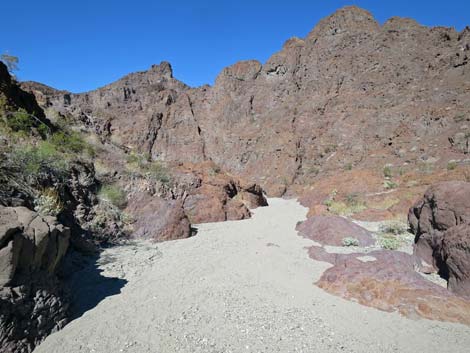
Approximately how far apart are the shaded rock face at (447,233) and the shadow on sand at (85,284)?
4.94 metres

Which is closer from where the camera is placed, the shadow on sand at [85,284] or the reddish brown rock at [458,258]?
the shadow on sand at [85,284]

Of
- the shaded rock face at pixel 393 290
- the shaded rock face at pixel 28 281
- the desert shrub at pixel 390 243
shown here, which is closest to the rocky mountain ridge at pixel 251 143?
the shaded rock face at pixel 28 281

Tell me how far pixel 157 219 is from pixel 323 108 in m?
30.3

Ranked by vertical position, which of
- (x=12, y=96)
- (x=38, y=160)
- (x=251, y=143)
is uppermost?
(x=251, y=143)

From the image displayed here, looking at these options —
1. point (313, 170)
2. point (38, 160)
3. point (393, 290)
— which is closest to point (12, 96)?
point (38, 160)

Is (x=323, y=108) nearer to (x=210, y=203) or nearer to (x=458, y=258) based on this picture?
(x=210, y=203)

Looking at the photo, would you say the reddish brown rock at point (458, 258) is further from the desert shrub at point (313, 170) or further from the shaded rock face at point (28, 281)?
the desert shrub at point (313, 170)

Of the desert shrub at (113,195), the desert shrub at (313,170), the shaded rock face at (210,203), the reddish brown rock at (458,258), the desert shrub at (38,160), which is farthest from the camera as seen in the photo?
the desert shrub at (313,170)

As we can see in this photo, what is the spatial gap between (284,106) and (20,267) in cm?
3766

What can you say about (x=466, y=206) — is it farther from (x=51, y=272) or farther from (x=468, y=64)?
(x=468, y=64)

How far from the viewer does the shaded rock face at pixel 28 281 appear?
2758mm

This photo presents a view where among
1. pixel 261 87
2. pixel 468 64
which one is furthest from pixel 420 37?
pixel 261 87

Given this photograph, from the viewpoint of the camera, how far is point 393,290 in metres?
4.15

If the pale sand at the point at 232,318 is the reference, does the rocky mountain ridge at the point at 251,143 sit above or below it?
above
